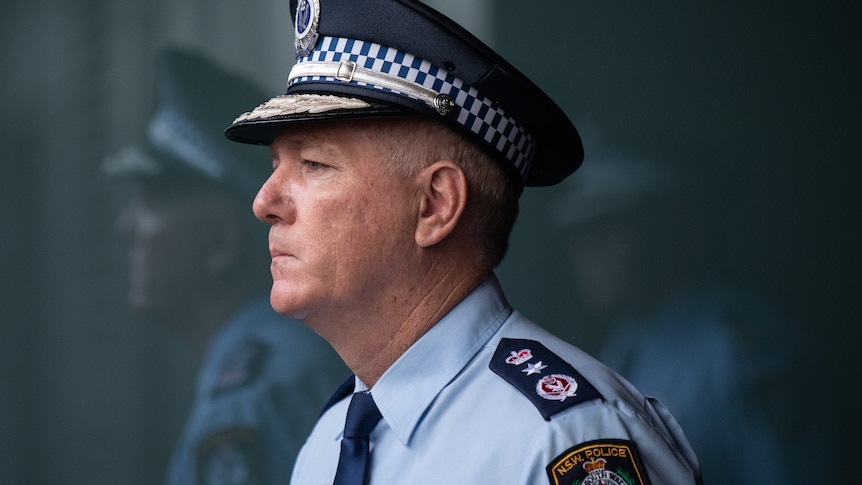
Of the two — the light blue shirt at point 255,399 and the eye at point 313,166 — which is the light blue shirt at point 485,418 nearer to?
the eye at point 313,166

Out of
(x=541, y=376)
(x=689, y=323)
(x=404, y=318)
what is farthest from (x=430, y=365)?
(x=689, y=323)

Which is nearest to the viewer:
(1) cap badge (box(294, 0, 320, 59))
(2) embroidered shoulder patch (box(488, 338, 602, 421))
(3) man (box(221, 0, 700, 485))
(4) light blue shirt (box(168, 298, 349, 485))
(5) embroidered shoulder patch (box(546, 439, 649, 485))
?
(5) embroidered shoulder patch (box(546, 439, 649, 485))

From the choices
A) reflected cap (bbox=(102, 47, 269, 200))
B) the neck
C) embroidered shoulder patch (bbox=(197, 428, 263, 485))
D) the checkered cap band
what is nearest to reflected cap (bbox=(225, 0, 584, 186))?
the checkered cap band

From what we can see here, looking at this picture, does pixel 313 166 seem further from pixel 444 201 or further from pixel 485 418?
pixel 485 418

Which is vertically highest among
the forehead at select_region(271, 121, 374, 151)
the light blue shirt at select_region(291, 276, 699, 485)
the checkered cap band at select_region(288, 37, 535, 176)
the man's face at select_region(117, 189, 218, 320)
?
the checkered cap band at select_region(288, 37, 535, 176)

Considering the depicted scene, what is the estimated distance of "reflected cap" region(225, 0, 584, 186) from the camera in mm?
1396

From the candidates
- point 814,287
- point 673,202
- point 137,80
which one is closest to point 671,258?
point 673,202

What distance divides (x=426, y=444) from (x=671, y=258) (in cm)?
139

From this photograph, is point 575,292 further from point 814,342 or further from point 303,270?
point 303,270

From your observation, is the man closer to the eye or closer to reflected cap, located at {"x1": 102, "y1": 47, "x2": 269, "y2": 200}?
the eye

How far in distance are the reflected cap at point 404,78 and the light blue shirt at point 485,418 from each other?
0.29m

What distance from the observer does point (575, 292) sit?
2623mm

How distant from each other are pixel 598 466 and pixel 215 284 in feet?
5.96

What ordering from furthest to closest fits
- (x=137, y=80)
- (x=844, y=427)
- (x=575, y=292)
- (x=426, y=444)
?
(x=137, y=80)
(x=575, y=292)
(x=844, y=427)
(x=426, y=444)
